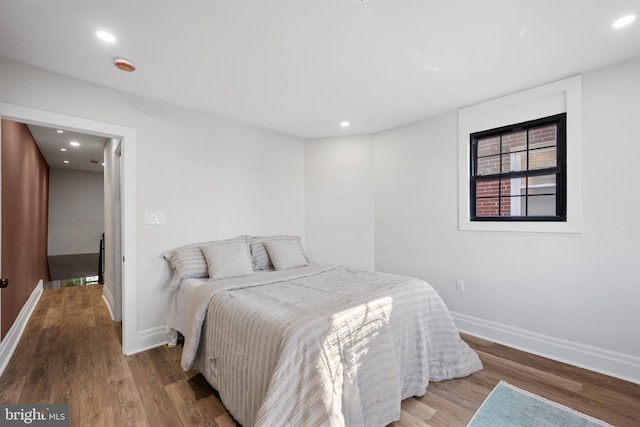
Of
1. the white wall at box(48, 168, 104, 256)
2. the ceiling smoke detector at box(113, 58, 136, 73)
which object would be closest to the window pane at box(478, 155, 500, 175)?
the ceiling smoke detector at box(113, 58, 136, 73)

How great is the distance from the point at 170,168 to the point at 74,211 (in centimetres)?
626

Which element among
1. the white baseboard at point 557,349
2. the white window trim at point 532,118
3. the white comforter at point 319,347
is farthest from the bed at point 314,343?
the white window trim at point 532,118

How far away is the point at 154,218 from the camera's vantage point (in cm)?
271

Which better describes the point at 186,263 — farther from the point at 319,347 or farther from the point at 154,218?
the point at 319,347

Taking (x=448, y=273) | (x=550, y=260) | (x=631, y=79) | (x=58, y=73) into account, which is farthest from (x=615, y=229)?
(x=58, y=73)

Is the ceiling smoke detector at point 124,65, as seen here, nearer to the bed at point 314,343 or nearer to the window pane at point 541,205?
the bed at point 314,343

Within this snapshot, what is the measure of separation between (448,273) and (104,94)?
12.8ft

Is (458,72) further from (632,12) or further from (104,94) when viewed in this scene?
(104,94)

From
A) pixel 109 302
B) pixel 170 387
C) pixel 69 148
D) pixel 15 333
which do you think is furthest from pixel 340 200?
pixel 69 148

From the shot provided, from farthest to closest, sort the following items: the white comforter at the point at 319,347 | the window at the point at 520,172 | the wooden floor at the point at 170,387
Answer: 1. the window at the point at 520,172
2. the wooden floor at the point at 170,387
3. the white comforter at the point at 319,347

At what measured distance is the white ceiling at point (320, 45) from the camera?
62.0 inches

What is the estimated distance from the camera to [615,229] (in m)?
2.17

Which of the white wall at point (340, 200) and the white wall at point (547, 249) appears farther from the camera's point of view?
the white wall at point (340, 200)

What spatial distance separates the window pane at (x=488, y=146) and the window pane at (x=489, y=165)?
0.06 m
